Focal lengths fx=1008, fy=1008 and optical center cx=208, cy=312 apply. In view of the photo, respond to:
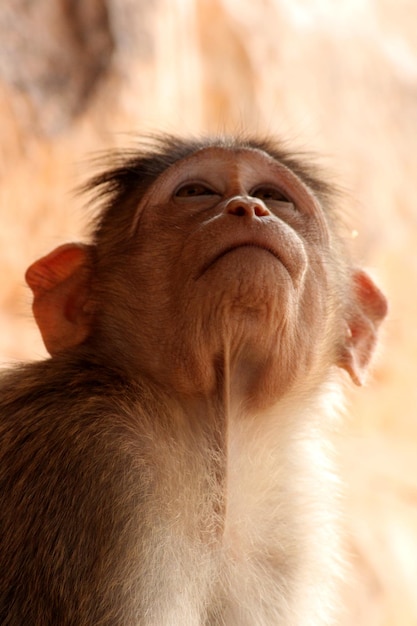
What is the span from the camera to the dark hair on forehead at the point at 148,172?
297 centimetres

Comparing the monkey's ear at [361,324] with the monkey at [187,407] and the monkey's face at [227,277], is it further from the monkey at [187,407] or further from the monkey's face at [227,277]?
the monkey's face at [227,277]

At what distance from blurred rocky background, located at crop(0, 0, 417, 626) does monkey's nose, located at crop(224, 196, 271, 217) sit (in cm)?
180

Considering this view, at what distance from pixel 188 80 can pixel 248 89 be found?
428mm

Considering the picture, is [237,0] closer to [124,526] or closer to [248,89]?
[248,89]

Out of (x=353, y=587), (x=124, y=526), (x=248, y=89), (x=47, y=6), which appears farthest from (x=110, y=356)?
(x=248, y=89)

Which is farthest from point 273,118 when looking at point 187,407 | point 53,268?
point 187,407

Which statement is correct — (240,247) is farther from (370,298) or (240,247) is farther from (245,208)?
(370,298)

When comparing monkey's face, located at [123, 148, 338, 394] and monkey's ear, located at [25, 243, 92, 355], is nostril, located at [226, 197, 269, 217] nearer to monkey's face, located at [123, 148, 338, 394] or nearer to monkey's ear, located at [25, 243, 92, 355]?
monkey's face, located at [123, 148, 338, 394]

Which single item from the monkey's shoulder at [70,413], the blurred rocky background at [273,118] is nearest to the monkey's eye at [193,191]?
the monkey's shoulder at [70,413]

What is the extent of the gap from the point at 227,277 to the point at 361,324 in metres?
0.82

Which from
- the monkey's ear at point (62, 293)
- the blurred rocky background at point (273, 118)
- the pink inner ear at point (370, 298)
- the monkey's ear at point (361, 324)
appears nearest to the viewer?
the monkey's ear at point (62, 293)

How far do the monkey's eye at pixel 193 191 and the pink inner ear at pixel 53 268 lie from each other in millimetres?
358

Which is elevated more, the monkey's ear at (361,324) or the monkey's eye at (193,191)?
the monkey's eye at (193,191)

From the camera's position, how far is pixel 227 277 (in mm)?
2369
